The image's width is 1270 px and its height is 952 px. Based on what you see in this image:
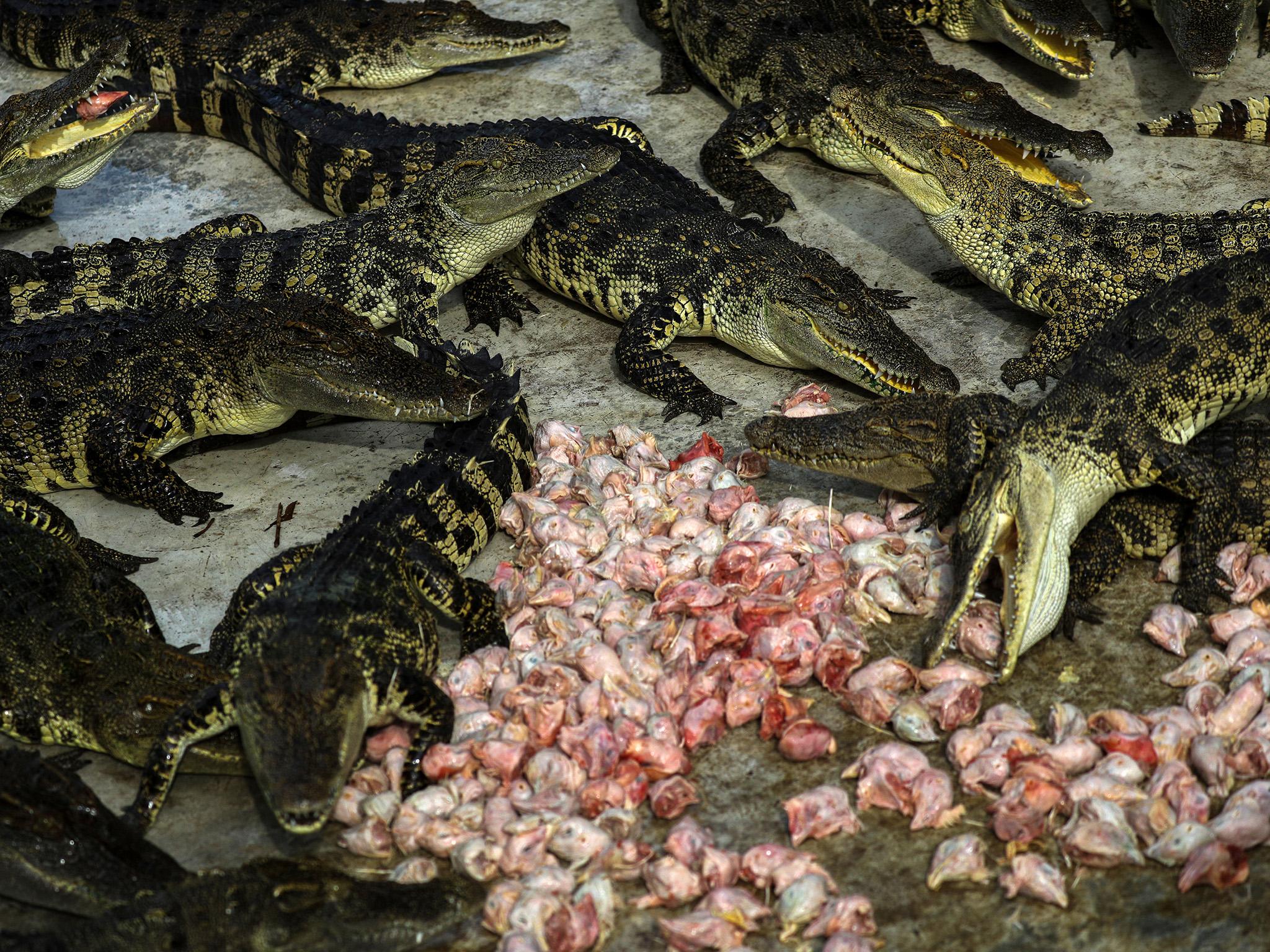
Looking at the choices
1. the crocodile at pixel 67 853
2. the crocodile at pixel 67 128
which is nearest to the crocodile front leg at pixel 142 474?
the crocodile at pixel 67 853

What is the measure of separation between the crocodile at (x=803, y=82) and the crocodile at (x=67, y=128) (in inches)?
104

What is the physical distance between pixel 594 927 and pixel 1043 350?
294cm

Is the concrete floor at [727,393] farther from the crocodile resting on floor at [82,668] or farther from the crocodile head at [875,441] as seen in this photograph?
the crocodile head at [875,441]

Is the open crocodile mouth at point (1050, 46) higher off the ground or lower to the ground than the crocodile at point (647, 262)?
higher

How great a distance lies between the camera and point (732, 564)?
4234 millimetres

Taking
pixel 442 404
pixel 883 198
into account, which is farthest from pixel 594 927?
pixel 883 198

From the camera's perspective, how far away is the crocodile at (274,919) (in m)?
3.12

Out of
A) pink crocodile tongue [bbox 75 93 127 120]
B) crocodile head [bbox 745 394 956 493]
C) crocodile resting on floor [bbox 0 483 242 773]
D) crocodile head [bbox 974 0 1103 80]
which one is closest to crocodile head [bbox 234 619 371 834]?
crocodile resting on floor [bbox 0 483 242 773]

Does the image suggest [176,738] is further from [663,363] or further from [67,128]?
[67,128]

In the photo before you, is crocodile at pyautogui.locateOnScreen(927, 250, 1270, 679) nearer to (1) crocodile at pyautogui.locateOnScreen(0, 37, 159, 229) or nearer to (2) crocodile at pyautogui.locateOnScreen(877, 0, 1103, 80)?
(2) crocodile at pyautogui.locateOnScreen(877, 0, 1103, 80)

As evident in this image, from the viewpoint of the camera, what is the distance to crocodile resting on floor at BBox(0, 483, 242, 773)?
379cm

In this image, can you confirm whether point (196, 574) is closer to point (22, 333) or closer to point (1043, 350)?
point (22, 333)

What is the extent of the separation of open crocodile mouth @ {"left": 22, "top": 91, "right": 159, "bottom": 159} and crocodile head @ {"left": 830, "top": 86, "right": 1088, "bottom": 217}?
10.2ft

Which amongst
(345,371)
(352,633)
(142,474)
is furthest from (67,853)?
(345,371)
